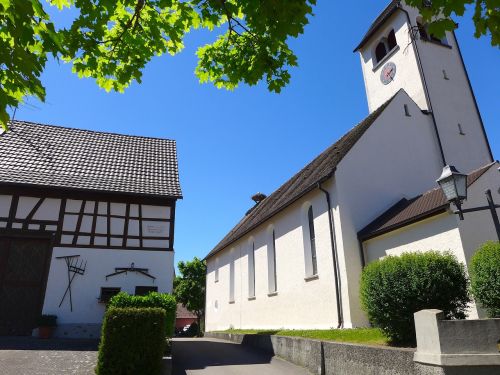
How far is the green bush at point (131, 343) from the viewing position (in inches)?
280

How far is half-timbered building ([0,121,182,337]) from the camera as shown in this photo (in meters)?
14.3

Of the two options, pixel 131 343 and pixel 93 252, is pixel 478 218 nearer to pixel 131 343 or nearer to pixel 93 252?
pixel 131 343

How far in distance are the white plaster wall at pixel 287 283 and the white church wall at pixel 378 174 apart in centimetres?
91

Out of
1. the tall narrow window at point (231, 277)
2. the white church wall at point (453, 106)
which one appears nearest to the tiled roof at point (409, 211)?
the white church wall at point (453, 106)

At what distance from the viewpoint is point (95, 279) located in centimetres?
1476

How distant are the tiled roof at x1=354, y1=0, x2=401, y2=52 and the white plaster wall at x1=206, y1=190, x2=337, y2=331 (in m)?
11.7

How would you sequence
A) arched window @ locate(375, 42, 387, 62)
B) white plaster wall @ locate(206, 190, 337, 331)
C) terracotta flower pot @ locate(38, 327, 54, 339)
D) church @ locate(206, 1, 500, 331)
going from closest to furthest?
church @ locate(206, 1, 500, 331)
terracotta flower pot @ locate(38, 327, 54, 339)
white plaster wall @ locate(206, 190, 337, 331)
arched window @ locate(375, 42, 387, 62)

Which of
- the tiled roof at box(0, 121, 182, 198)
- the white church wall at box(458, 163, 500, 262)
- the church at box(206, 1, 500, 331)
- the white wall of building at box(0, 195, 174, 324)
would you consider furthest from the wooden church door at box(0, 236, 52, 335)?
the white church wall at box(458, 163, 500, 262)

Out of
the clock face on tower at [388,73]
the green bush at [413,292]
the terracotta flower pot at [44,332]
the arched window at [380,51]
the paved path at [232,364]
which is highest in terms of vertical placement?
the arched window at [380,51]

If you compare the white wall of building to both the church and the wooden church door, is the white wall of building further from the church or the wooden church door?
the church

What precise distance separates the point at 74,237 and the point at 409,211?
1262cm

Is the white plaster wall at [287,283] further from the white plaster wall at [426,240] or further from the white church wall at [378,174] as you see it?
the white plaster wall at [426,240]

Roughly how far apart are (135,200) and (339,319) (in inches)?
377

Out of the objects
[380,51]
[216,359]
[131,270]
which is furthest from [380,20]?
[216,359]
